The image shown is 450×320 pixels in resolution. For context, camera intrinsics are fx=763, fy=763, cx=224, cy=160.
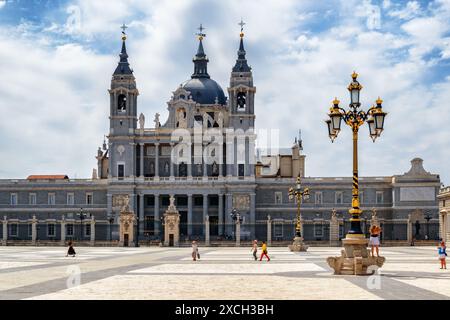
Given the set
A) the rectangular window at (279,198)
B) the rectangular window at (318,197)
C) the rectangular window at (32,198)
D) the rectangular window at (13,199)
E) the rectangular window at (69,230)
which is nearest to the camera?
the rectangular window at (318,197)

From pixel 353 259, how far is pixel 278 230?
79.5 meters

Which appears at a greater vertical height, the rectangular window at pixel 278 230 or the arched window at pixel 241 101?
the arched window at pixel 241 101

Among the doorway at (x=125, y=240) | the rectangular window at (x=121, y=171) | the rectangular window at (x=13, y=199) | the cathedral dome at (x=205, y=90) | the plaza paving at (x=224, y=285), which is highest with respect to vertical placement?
the cathedral dome at (x=205, y=90)

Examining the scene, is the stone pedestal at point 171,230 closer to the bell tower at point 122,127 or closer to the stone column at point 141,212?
the stone column at point 141,212

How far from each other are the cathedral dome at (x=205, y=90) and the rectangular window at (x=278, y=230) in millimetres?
26116

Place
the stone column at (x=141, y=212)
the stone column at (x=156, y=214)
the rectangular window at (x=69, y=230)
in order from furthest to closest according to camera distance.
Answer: the rectangular window at (x=69, y=230)
the stone column at (x=156, y=214)
the stone column at (x=141, y=212)

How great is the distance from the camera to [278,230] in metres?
110

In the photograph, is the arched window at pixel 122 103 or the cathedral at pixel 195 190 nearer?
the cathedral at pixel 195 190

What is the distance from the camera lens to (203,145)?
114m

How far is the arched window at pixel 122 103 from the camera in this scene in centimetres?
11294

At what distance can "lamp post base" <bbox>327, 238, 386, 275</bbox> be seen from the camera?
30.8 meters

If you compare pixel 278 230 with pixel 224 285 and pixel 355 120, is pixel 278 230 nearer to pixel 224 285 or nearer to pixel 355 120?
pixel 355 120

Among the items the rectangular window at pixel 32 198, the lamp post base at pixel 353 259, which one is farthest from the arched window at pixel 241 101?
the lamp post base at pixel 353 259

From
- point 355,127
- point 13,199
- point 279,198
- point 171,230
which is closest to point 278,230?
point 279,198
